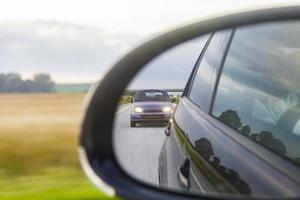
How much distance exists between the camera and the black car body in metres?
2.08

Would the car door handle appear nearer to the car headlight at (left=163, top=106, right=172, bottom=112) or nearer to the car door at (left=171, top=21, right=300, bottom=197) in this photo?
the car door at (left=171, top=21, right=300, bottom=197)

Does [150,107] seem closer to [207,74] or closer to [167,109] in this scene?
[167,109]

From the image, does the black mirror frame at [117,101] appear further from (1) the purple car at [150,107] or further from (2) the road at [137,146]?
(1) the purple car at [150,107]

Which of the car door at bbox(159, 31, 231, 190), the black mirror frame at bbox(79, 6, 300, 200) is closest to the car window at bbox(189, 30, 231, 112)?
the car door at bbox(159, 31, 231, 190)

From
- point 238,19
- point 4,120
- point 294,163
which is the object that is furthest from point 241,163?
point 4,120

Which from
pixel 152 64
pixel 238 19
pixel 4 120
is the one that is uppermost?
pixel 238 19

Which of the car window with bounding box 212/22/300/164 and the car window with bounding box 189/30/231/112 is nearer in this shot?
the car window with bounding box 212/22/300/164

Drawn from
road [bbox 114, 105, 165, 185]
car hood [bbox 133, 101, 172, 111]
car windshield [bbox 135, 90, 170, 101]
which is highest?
car windshield [bbox 135, 90, 170, 101]

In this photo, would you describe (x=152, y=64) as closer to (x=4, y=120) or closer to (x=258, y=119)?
(x=258, y=119)

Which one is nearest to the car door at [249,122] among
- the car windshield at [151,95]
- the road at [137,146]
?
the road at [137,146]

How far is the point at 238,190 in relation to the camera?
1.99 meters

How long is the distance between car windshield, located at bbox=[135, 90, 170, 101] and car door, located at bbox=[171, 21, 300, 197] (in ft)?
0.83

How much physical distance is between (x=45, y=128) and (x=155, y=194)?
9421 mm

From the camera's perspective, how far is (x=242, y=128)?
8.39ft
